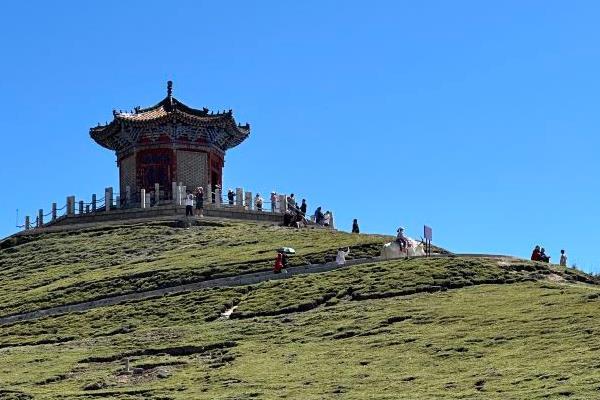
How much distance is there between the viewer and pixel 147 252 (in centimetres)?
8144

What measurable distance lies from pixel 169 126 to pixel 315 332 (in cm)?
4504

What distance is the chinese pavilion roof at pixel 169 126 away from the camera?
95.9 m

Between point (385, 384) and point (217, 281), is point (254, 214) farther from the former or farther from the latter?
point (385, 384)

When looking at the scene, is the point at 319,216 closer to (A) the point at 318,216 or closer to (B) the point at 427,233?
(A) the point at 318,216

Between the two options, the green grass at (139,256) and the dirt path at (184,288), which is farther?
the green grass at (139,256)

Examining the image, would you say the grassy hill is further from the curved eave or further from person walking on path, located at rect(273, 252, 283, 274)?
the curved eave

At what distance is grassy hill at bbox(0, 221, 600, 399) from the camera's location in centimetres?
4297

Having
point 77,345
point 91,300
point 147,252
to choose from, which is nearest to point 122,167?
point 147,252

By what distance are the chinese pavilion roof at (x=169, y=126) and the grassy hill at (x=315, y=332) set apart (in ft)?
65.2

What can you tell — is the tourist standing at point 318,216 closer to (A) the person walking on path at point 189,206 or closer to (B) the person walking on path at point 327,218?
(B) the person walking on path at point 327,218

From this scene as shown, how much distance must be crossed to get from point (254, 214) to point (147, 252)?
42.1 feet

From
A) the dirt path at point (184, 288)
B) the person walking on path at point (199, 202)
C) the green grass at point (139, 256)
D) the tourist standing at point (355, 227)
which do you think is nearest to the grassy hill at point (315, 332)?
the green grass at point (139, 256)

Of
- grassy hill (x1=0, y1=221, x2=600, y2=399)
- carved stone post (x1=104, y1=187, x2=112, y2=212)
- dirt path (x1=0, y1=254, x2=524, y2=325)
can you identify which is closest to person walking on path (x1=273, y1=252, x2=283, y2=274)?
A: dirt path (x1=0, y1=254, x2=524, y2=325)

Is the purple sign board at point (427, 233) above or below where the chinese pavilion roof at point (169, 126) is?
below
